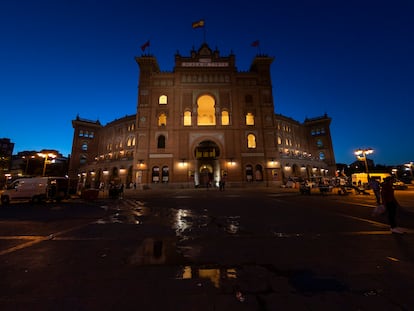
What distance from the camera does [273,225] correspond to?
5934 millimetres

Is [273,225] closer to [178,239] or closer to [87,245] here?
[178,239]

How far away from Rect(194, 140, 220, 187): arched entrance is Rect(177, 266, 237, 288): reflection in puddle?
28267 millimetres

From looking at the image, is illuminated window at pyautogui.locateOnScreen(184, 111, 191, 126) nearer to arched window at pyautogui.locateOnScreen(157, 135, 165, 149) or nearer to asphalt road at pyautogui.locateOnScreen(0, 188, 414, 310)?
arched window at pyautogui.locateOnScreen(157, 135, 165, 149)

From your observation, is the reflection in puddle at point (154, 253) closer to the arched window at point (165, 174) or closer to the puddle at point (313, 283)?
the puddle at point (313, 283)

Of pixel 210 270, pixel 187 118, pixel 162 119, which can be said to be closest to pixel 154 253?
pixel 210 270

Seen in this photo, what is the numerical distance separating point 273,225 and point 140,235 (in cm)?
409

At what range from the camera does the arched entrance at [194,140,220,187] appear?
32688 millimetres

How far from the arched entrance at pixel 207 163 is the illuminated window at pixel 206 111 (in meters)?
5.69

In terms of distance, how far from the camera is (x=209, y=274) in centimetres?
277

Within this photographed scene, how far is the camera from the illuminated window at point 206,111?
36.5m

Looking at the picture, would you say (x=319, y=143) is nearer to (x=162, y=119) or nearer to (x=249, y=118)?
(x=249, y=118)

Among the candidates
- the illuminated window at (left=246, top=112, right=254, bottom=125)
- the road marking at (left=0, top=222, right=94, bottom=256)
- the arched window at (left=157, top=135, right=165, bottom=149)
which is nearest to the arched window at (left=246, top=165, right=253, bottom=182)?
the illuminated window at (left=246, top=112, right=254, bottom=125)

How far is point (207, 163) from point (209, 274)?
109 feet

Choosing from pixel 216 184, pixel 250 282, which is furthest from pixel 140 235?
pixel 216 184
